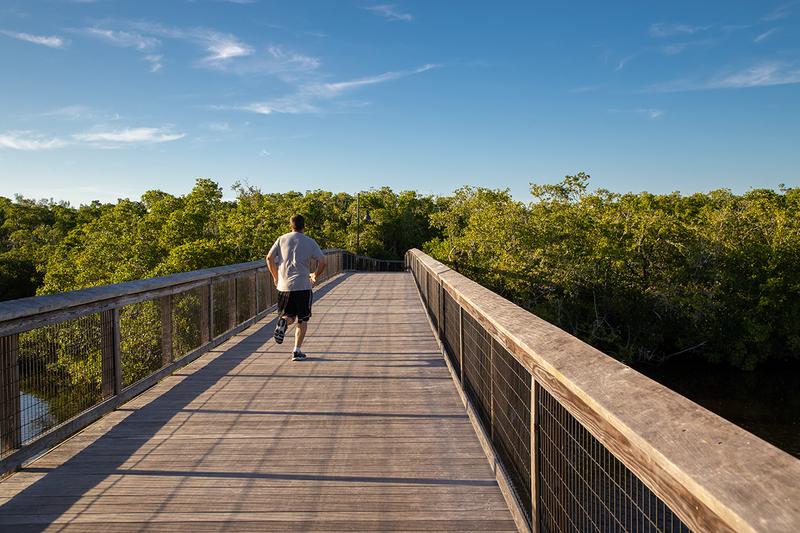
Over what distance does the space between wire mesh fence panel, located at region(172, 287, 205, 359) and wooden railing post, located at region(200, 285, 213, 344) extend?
0.01 m

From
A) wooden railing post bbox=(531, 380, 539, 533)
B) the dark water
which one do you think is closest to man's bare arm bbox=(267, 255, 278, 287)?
wooden railing post bbox=(531, 380, 539, 533)

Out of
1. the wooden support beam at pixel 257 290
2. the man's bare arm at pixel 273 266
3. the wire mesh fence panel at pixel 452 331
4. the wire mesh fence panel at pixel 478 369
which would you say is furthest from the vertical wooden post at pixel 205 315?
the wire mesh fence panel at pixel 478 369

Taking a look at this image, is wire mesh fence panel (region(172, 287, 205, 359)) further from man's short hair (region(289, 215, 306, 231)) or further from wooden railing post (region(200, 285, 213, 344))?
man's short hair (region(289, 215, 306, 231))

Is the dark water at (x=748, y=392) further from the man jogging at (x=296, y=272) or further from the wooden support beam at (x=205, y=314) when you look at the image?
the wooden support beam at (x=205, y=314)

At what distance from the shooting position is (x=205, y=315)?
7.51 metres

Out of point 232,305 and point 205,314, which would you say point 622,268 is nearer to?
point 232,305

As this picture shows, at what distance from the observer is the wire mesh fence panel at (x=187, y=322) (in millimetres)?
6816

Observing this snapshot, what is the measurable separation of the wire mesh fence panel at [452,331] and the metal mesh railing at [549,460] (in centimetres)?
96

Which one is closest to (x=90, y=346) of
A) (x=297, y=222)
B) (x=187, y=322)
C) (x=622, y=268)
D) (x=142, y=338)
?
(x=142, y=338)

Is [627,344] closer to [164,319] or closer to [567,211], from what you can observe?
[567,211]

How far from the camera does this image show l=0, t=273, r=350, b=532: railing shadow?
10.3ft

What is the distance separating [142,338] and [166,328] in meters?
1.36

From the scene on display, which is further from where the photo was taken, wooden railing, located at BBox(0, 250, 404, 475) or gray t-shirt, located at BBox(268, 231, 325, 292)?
gray t-shirt, located at BBox(268, 231, 325, 292)

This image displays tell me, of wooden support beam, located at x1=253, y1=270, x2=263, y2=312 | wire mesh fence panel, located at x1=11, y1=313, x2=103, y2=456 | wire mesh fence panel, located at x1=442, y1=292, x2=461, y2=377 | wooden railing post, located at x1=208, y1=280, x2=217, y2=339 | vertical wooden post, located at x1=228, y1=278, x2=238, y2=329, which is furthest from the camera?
wooden support beam, located at x1=253, y1=270, x2=263, y2=312
